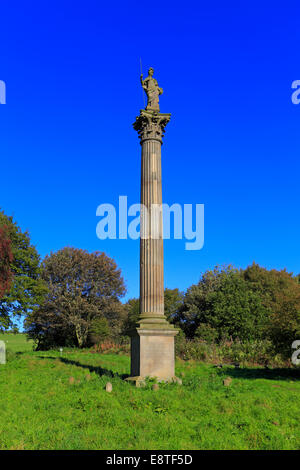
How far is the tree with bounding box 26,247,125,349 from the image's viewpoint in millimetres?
38844

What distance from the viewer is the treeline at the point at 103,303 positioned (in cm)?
2792

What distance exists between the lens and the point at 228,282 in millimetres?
37969

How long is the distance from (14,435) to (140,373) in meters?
5.97

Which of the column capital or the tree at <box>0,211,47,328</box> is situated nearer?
the column capital

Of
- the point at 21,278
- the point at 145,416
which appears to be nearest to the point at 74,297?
the point at 21,278

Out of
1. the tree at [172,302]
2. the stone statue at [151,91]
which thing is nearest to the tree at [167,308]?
the tree at [172,302]

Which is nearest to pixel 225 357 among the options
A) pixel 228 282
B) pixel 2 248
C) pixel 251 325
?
pixel 251 325

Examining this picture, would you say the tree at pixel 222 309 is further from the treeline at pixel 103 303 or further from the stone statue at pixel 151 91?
the stone statue at pixel 151 91

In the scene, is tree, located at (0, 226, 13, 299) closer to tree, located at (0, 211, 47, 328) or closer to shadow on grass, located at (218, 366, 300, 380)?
tree, located at (0, 211, 47, 328)

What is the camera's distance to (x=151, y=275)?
46.6 feet

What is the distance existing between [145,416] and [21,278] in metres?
20.9

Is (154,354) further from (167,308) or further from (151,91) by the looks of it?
(167,308)

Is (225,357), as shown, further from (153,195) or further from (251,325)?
(153,195)
